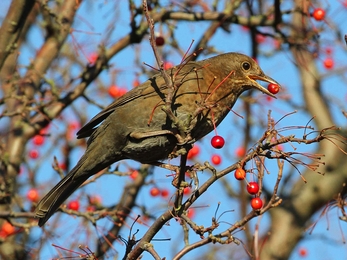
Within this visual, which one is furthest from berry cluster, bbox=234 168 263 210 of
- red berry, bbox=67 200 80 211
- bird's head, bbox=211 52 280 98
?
red berry, bbox=67 200 80 211

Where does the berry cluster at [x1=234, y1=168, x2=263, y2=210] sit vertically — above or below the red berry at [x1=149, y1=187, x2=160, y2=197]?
below

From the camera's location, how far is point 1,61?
5.22m

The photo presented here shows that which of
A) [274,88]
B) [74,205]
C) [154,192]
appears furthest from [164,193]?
[274,88]

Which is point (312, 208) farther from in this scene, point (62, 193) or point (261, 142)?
point (261, 142)

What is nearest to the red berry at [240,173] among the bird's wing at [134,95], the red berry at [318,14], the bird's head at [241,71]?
the bird's wing at [134,95]

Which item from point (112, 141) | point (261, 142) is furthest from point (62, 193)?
point (261, 142)

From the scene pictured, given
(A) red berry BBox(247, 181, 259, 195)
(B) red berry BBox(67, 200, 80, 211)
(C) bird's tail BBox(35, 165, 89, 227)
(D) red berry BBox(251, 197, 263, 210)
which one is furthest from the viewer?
(B) red berry BBox(67, 200, 80, 211)

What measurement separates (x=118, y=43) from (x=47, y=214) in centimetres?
233

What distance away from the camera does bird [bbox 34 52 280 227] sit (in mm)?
4684

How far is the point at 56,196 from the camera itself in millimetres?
4926

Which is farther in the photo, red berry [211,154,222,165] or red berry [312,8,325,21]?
red berry [312,8,325,21]

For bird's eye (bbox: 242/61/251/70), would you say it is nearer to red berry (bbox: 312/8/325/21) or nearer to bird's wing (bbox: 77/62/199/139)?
bird's wing (bbox: 77/62/199/139)

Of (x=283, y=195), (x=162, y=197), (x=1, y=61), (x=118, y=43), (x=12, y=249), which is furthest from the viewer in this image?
(x=283, y=195)

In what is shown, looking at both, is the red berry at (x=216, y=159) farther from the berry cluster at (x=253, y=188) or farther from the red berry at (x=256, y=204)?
the red berry at (x=256, y=204)
